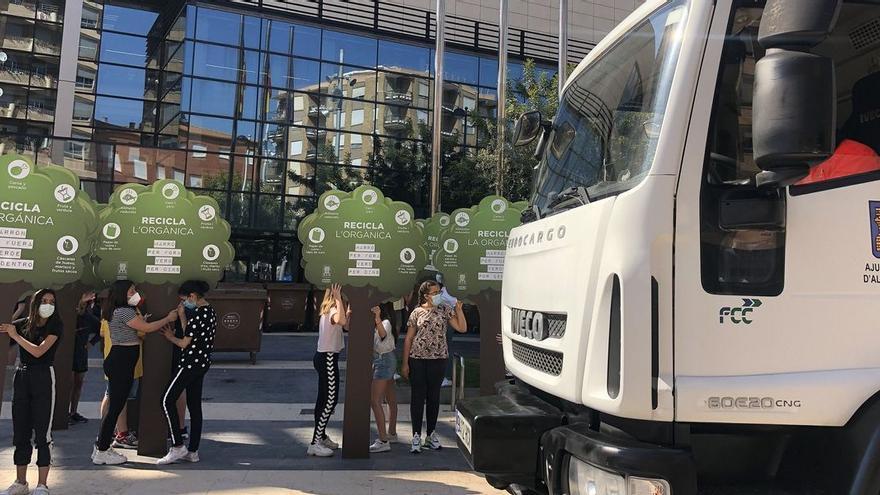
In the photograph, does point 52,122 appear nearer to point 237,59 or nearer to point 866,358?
point 237,59

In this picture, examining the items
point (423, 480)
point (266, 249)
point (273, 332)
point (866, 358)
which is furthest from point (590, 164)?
point (266, 249)

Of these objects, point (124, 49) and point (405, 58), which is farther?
point (124, 49)

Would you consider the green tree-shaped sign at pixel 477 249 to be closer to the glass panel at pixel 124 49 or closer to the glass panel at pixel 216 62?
the glass panel at pixel 216 62

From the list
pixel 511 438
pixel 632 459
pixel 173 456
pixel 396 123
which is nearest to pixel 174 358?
pixel 173 456

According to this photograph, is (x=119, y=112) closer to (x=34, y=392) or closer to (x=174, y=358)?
(x=174, y=358)

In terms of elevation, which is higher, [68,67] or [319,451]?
[68,67]

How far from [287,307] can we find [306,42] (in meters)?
10.0

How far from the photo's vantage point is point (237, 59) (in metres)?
21.3

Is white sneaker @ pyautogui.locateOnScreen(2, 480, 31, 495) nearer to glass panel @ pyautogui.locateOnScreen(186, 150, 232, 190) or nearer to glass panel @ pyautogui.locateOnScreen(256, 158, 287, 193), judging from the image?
glass panel @ pyautogui.locateOnScreen(186, 150, 232, 190)

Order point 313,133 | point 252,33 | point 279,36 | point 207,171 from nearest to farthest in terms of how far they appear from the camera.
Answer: point 207,171, point 252,33, point 279,36, point 313,133

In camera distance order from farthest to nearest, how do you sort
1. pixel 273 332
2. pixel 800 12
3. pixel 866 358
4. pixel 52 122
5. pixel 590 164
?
pixel 52 122
pixel 273 332
pixel 590 164
pixel 866 358
pixel 800 12

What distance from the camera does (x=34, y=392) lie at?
4.80 metres

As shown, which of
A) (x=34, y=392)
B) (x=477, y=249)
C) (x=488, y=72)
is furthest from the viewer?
(x=488, y=72)

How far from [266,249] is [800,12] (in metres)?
21.3
